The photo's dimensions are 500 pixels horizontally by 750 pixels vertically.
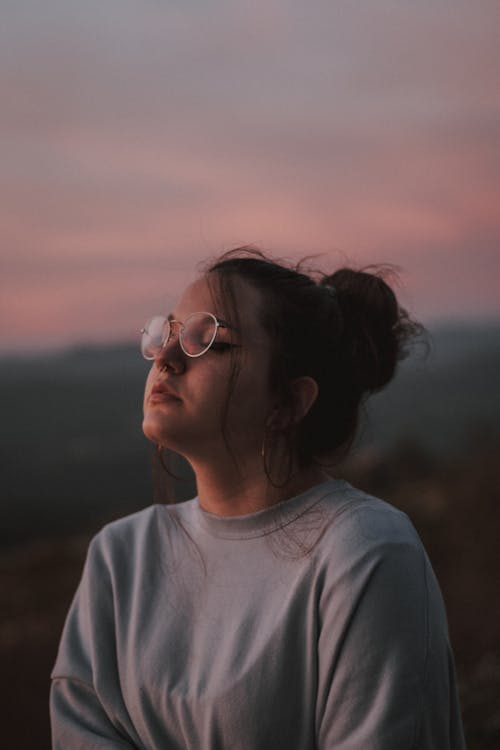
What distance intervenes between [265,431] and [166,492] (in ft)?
0.97

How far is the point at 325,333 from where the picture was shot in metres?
1.23

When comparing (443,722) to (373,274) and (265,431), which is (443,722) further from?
(373,274)

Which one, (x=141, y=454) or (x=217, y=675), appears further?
(x=141, y=454)

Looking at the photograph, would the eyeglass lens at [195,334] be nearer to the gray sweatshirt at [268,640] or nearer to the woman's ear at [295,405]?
the woman's ear at [295,405]

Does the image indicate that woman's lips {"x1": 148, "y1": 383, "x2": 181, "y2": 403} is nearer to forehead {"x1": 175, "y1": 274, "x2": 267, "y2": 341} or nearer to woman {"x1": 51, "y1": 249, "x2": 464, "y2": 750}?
woman {"x1": 51, "y1": 249, "x2": 464, "y2": 750}

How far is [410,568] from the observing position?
1.06 metres

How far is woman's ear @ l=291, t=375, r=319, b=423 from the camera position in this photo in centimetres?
121

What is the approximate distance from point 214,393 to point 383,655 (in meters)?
→ 0.42

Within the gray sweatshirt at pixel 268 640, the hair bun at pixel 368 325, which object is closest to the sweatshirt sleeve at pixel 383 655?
the gray sweatshirt at pixel 268 640

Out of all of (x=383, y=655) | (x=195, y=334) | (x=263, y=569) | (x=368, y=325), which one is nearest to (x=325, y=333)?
(x=368, y=325)

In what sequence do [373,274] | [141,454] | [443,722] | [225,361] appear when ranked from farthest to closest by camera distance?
[141,454], [373,274], [225,361], [443,722]

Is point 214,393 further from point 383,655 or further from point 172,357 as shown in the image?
point 383,655

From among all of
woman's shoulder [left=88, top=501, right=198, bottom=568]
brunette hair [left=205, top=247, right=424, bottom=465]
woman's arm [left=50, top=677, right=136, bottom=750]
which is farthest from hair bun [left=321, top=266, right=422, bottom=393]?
woman's arm [left=50, top=677, right=136, bottom=750]

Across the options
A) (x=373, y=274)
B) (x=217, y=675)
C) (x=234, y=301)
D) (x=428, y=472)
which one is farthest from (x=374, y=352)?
(x=428, y=472)
